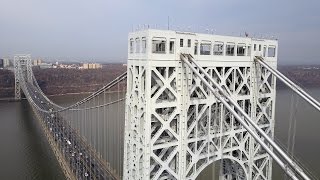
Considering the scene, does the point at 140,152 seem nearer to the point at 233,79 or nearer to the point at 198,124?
the point at 198,124

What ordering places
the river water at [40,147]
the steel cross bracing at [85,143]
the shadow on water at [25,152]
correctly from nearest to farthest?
the steel cross bracing at [85,143], the river water at [40,147], the shadow on water at [25,152]

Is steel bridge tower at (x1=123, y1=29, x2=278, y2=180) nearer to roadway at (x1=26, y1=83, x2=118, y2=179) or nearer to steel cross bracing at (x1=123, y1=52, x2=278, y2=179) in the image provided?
steel cross bracing at (x1=123, y1=52, x2=278, y2=179)

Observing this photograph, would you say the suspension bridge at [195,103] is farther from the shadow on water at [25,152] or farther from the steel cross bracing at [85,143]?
the shadow on water at [25,152]

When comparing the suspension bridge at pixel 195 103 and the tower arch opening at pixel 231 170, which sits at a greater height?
the suspension bridge at pixel 195 103

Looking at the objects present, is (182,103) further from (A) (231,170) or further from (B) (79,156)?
(B) (79,156)

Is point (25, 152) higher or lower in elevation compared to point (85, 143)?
lower

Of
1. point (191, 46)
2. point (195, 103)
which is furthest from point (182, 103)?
point (191, 46)

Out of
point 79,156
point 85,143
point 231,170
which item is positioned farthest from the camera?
point 85,143

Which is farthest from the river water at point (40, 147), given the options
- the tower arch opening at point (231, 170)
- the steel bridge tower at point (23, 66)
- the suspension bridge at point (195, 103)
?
the steel bridge tower at point (23, 66)

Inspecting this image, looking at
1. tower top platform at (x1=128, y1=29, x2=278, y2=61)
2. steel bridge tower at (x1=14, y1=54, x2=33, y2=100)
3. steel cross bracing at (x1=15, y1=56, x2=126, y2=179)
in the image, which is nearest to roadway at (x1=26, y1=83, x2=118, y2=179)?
steel cross bracing at (x1=15, y1=56, x2=126, y2=179)
